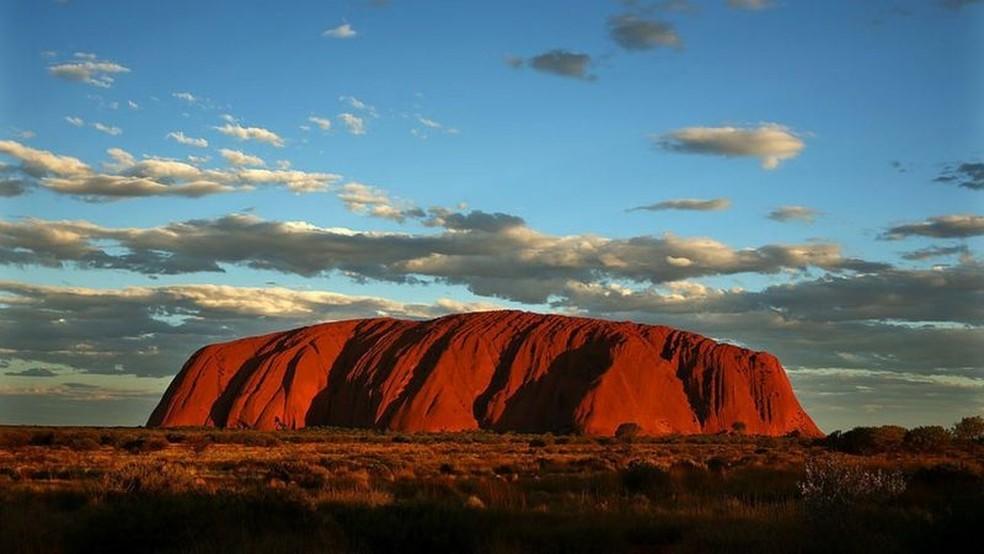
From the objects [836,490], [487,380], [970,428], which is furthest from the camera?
[487,380]

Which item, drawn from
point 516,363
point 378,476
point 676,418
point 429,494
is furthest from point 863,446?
point 516,363

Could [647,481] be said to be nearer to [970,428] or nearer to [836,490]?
[836,490]

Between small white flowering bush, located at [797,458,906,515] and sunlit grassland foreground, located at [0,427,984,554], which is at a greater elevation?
small white flowering bush, located at [797,458,906,515]

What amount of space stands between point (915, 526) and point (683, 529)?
244cm

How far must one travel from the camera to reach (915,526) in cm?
928

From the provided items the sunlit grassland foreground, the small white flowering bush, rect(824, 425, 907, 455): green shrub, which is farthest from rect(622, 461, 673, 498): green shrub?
rect(824, 425, 907, 455): green shrub

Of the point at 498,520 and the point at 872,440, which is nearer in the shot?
the point at 498,520

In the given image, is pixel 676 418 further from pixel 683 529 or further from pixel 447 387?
pixel 683 529

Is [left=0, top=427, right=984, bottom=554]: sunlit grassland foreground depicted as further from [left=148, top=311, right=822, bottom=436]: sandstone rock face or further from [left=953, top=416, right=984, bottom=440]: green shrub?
[left=148, top=311, right=822, bottom=436]: sandstone rock face

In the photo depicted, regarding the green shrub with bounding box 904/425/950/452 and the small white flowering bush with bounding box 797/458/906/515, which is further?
the green shrub with bounding box 904/425/950/452

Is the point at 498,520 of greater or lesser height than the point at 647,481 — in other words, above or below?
above

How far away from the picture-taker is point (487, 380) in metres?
79.1

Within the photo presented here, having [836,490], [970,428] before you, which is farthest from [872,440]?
[836,490]

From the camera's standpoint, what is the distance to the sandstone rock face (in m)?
74.3
